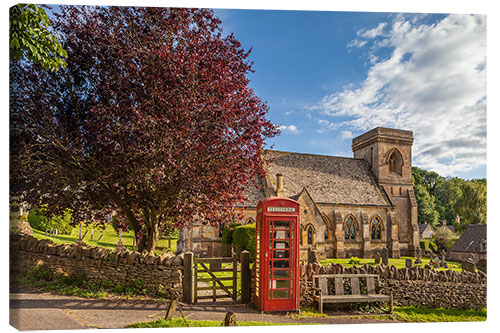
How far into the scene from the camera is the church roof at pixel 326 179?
25.2m

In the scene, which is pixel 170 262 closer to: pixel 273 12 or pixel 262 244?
pixel 262 244

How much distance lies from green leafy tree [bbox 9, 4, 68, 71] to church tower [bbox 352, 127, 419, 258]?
86.2ft

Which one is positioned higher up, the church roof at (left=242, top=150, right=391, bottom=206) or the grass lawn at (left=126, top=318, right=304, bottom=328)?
the church roof at (left=242, top=150, right=391, bottom=206)

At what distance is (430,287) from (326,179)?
1785cm

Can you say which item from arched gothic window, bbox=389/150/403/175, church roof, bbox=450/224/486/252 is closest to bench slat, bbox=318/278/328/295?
church roof, bbox=450/224/486/252

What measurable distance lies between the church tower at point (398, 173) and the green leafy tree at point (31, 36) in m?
26.3

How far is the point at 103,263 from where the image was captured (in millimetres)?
8758

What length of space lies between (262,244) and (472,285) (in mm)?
5972

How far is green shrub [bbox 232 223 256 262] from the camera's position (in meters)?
17.8

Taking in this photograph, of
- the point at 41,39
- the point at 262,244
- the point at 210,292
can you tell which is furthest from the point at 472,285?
the point at 41,39

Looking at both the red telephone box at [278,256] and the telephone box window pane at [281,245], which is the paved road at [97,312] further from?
the telephone box window pane at [281,245]

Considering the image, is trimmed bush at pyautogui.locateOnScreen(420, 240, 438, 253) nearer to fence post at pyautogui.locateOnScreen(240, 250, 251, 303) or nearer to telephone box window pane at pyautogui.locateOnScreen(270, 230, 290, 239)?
fence post at pyautogui.locateOnScreen(240, 250, 251, 303)

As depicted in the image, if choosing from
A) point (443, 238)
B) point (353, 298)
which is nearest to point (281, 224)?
point (353, 298)

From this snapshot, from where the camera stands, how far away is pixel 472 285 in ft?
29.9
